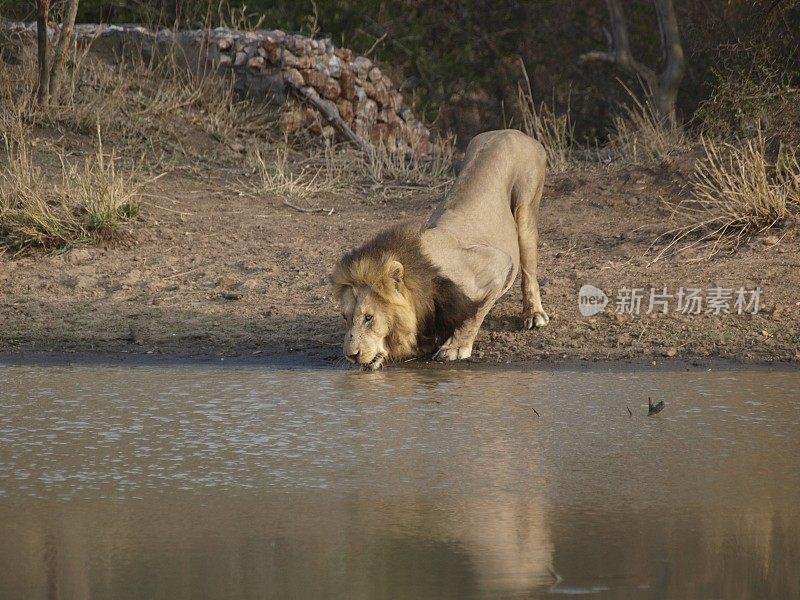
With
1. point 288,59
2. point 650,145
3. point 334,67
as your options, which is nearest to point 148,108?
point 288,59

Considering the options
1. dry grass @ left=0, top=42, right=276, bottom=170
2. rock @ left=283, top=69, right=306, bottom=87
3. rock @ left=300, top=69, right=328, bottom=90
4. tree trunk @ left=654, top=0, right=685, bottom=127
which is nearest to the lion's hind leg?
dry grass @ left=0, top=42, right=276, bottom=170

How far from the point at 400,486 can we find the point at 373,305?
2560 mm

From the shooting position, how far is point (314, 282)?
9.09 m

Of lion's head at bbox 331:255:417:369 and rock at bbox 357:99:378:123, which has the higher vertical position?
rock at bbox 357:99:378:123

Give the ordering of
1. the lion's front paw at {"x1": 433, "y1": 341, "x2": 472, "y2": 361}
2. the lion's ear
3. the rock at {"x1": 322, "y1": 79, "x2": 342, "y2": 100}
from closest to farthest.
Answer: the lion's ear, the lion's front paw at {"x1": 433, "y1": 341, "x2": 472, "y2": 361}, the rock at {"x1": 322, "y1": 79, "x2": 342, "y2": 100}

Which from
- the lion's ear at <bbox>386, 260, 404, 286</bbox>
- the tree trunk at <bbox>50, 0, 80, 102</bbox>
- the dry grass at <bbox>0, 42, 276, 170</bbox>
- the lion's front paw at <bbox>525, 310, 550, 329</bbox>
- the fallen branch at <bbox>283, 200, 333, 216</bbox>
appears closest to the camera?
the lion's ear at <bbox>386, 260, 404, 286</bbox>

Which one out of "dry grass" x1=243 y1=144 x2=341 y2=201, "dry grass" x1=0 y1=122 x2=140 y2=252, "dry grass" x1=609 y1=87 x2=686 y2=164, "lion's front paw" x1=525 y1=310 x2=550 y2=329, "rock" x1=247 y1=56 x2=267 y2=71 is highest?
"rock" x1=247 y1=56 x2=267 y2=71

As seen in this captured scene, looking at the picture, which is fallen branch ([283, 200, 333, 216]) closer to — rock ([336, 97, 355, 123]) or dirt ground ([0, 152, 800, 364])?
dirt ground ([0, 152, 800, 364])

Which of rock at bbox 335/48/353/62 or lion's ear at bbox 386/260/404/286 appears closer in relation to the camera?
lion's ear at bbox 386/260/404/286

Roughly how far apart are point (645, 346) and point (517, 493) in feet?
10.3

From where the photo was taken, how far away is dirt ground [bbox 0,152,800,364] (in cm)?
780

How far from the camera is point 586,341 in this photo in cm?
777

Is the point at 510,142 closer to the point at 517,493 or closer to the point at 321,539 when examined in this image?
the point at 517,493

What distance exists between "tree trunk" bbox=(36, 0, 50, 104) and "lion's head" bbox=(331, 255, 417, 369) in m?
6.71
